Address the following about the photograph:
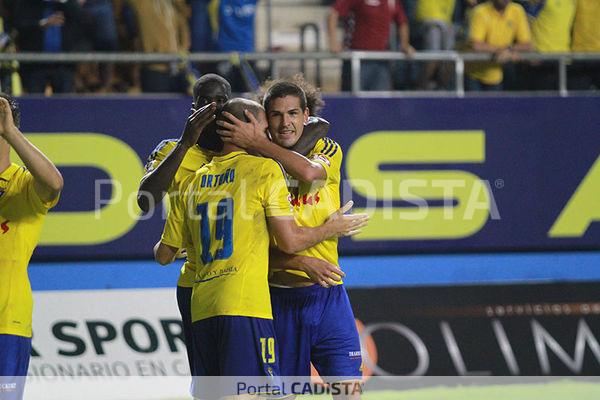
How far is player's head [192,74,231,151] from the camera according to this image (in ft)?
14.6

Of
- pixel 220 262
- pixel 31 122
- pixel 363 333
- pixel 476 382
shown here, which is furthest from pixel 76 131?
pixel 476 382

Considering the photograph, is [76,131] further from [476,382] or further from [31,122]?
[476,382]

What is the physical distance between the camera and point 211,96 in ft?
14.6

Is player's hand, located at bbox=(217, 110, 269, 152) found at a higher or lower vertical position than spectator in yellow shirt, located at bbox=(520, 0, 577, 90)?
lower

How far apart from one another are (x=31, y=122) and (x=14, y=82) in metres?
0.87

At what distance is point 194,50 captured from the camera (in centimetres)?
870

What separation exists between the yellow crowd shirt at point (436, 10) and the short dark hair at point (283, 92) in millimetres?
5128

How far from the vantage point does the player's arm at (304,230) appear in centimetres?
397

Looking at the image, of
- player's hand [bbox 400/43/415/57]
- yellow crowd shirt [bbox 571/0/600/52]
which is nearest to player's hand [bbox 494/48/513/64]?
player's hand [bbox 400/43/415/57]

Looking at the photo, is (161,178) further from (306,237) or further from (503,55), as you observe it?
(503,55)

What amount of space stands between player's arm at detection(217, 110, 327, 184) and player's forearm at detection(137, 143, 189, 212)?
303mm

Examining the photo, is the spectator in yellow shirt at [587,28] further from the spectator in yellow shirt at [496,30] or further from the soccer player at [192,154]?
the soccer player at [192,154]

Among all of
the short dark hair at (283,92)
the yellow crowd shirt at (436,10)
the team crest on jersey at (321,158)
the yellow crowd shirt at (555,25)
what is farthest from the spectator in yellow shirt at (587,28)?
the short dark hair at (283,92)

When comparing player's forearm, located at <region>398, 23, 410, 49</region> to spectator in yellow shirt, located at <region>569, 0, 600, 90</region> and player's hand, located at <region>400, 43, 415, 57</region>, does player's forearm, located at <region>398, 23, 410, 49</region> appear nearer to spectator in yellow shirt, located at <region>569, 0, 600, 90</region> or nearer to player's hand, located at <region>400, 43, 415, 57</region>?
player's hand, located at <region>400, 43, 415, 57</region>
